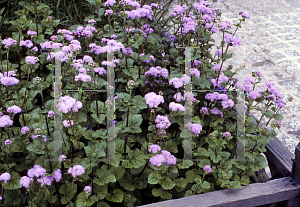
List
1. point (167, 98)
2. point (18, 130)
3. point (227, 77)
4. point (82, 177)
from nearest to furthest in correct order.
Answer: point (82, 177) < point (18, 130) < point (227, 77) < point (167, 98)

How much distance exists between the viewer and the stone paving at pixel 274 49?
383cm

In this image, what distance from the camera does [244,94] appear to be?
7.20 ft

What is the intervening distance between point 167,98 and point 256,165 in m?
0.88

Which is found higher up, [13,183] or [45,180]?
[45,180]

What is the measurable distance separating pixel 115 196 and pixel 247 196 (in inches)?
30.1

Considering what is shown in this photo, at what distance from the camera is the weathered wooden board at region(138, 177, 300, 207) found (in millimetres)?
1713

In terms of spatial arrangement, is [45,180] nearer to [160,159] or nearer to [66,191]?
Answer: [66,191]

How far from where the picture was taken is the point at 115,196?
1.83 m

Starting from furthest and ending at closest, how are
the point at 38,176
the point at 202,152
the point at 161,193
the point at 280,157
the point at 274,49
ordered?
the point at 274,49 → the point at 280,157 → the point at 202,152 → the point at 161,193 → the point at 38,176

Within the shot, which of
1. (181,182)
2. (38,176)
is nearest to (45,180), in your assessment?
(38,176)

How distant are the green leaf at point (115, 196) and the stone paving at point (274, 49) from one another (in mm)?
1978

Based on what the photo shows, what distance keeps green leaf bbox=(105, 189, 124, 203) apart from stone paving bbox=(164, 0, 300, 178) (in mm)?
1978

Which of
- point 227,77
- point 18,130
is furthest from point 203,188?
point 18,130

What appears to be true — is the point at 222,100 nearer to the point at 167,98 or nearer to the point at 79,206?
the point at 167,98
